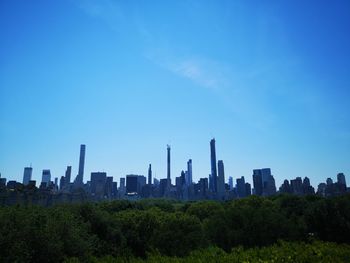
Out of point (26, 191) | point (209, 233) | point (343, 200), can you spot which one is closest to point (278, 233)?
point (209, 233)

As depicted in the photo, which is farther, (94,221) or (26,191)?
(26,191)

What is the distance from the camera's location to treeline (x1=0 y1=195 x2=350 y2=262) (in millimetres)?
28031

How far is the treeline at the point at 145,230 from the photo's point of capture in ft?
92.0

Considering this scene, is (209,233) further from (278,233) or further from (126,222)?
(126,222)

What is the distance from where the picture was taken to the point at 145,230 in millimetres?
58469

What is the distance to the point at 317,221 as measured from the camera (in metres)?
58.5

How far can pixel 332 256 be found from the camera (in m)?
11.4

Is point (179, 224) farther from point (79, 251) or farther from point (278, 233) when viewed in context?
point (79, 251)

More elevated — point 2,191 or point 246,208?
point 2,191

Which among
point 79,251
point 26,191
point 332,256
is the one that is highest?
point 26,191

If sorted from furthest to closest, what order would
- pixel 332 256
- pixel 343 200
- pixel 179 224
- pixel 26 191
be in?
pixel 26 191, pixel 343 200, pixel 179 224, pixel 332 256

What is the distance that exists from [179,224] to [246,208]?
37.1ft

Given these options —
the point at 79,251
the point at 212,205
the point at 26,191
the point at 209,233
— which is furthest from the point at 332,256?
the point at 26,191

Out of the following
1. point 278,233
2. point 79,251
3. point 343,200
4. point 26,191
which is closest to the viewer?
point 79,251
